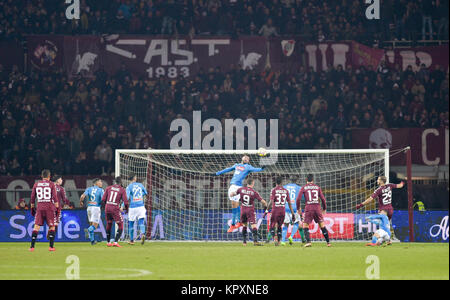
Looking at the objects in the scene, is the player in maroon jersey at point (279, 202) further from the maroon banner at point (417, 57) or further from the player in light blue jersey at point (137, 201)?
the maroon banner at point (417, 57)

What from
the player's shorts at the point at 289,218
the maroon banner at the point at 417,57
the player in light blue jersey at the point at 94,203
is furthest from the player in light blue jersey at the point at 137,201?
the maroon banner at the point at 417,57

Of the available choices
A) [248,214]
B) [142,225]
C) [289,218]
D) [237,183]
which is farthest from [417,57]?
[142,225]

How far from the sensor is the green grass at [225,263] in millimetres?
12250

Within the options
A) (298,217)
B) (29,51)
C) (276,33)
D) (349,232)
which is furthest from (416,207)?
(29,51)

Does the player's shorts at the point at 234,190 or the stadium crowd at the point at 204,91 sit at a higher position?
the stadium crowd at the point at 204,91

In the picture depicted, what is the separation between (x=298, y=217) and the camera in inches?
835

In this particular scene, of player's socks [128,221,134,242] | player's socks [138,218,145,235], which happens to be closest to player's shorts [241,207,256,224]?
player's socks [138,218,145,235]

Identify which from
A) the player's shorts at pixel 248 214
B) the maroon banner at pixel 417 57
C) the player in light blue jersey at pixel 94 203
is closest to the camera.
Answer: the player's shorts at pixel 248 214

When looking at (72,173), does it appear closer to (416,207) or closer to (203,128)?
(203,128)

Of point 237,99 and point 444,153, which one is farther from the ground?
point 237,99

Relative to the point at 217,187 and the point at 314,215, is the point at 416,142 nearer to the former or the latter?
the point at 217,187

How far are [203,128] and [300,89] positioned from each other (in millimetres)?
4385

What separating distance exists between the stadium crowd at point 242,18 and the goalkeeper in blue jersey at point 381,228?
42.9 ft

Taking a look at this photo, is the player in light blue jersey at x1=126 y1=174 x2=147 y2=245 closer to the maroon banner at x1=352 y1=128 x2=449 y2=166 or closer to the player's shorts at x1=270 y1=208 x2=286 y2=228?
the player's shorts at x1=270 y1=208 x2=286 y2=228
